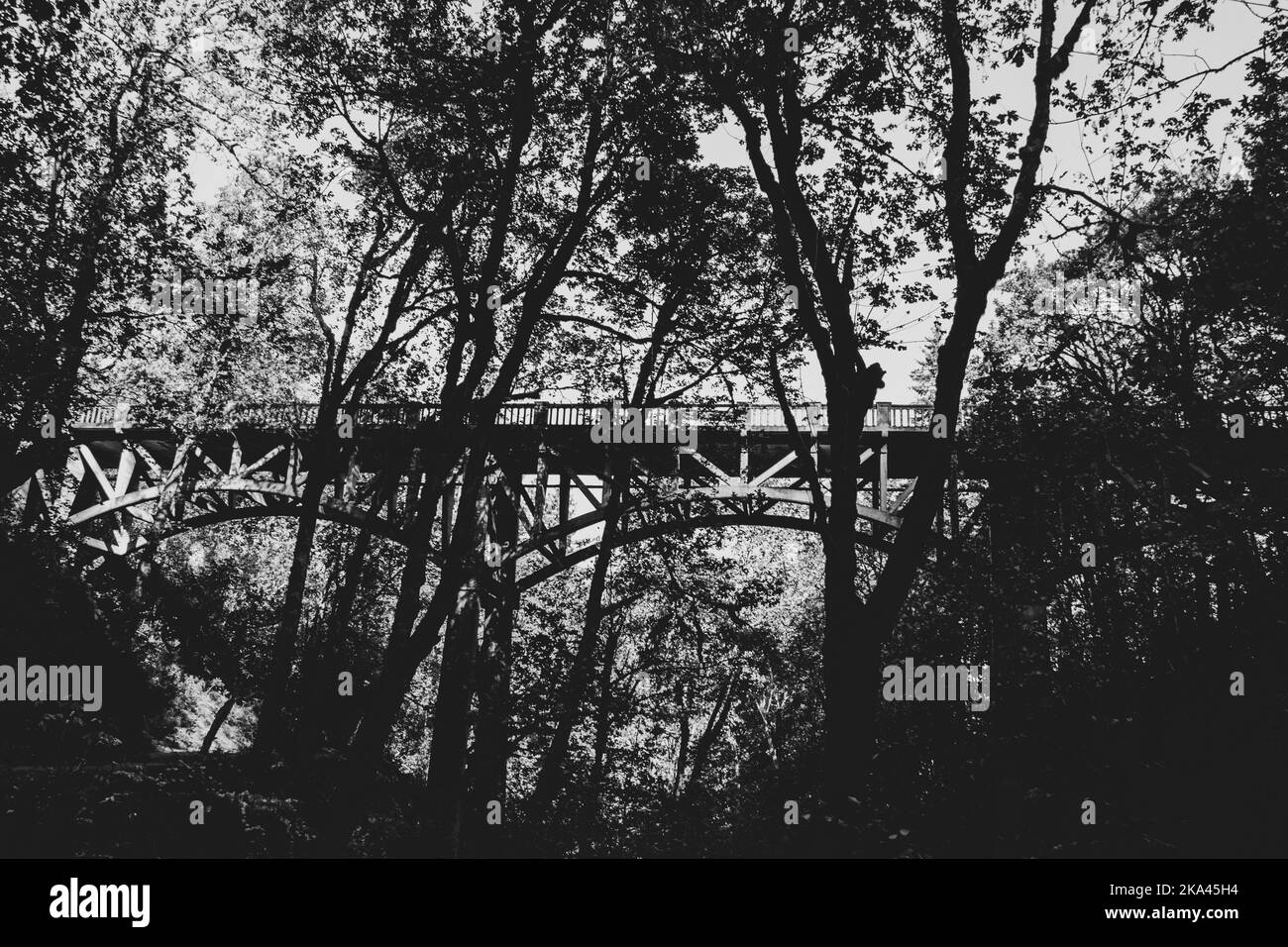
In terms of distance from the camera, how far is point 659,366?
13211 mm

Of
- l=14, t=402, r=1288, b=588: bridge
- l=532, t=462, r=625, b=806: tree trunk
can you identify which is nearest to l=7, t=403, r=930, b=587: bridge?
l=14, t=402, r=1288, b=588: bridge

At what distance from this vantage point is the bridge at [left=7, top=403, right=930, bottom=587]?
16.0m

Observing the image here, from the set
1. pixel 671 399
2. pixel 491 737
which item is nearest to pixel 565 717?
pixel 491 737

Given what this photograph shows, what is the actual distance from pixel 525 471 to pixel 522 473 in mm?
753

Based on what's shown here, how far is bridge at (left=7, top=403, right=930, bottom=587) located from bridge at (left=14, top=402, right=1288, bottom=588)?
0.14 ft

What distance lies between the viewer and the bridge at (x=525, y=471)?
1605cm

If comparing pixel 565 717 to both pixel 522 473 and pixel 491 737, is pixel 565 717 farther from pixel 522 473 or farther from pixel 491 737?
pixel 522 473

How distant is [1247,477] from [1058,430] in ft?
8.02

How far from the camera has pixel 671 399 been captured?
13148 mm

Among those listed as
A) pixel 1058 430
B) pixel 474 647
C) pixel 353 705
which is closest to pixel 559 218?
pixel 474 647

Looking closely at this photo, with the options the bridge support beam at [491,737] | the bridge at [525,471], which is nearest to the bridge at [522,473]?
the bridge at [525,471]

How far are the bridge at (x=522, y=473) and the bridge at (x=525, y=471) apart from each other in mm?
42

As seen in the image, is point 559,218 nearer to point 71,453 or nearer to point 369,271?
point 369,271

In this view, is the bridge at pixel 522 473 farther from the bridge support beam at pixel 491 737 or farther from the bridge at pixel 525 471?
the bridge support beam at pixel 491 737
